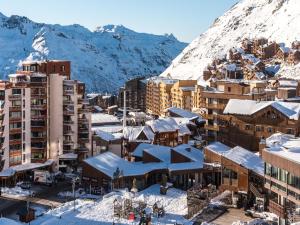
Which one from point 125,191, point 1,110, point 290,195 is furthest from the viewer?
point 1,110

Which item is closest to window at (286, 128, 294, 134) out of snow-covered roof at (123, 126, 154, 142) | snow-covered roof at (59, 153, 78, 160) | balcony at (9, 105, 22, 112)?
snow-covered roof at (123, 126, 154, 142)

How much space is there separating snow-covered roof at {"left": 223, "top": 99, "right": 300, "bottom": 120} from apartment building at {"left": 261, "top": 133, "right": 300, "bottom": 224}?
14605 millimetres

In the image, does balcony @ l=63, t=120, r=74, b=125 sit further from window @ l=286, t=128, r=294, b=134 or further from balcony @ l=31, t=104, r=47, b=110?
window @ l=286, t=128, r=294, b=134

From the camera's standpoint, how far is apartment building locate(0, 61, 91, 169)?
58406 millimetres

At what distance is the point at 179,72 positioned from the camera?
192 meters

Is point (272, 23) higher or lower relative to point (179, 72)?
higher

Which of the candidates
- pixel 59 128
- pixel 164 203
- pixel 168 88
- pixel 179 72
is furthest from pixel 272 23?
pixel 164 203

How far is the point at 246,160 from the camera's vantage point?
46.4m

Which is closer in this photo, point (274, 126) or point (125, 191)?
point (125, 191)

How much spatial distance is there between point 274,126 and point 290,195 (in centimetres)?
2022

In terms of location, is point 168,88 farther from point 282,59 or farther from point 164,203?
point 164,203

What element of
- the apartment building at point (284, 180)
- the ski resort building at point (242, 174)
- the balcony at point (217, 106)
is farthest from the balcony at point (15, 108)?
the apartment building at point (284, 180)

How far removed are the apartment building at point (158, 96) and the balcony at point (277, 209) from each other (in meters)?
75.7

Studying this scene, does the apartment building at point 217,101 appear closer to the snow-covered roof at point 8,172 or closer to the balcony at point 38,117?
the balcony at point 38,117
